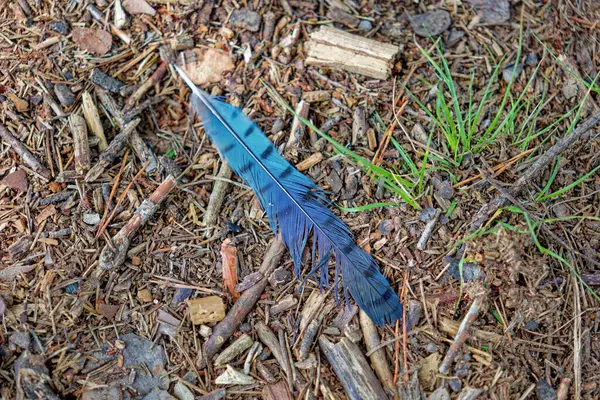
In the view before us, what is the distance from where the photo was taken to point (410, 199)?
274cm

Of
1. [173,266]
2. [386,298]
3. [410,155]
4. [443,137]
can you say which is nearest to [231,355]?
[173,266]

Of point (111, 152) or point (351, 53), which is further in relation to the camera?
point (351, 53)

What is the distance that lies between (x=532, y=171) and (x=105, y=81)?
237 centimetres

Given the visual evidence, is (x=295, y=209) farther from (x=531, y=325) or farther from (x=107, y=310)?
(x=531, y=325)

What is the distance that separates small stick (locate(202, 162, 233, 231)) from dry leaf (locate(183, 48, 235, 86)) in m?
0.56

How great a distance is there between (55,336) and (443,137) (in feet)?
7.35

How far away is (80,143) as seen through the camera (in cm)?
290

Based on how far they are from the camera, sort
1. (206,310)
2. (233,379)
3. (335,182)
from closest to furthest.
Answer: (233,379)
(206,310)
(335,182)

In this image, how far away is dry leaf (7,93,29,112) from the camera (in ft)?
9.59

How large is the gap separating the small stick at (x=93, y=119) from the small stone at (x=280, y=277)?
120 cm

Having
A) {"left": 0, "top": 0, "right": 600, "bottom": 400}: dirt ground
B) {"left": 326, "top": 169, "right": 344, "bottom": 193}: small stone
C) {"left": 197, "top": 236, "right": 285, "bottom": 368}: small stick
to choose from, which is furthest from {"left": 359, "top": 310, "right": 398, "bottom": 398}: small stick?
{"left": 326, "top": 169, "right": 344, "bottom": 193}: small stone

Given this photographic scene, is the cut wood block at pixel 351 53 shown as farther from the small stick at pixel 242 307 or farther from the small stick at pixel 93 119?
the small stick at pixel 93 119

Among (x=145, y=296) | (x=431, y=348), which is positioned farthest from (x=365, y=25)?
(x=145, y=296)

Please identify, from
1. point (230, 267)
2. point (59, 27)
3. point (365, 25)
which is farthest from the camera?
point (365, 25)
